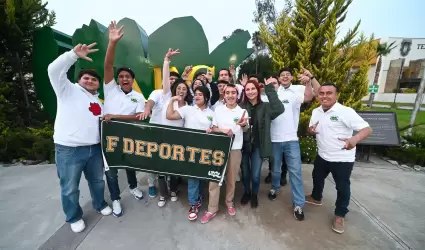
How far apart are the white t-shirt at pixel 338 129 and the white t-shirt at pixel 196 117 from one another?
1.31m

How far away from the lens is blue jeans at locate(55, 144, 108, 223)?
215cm

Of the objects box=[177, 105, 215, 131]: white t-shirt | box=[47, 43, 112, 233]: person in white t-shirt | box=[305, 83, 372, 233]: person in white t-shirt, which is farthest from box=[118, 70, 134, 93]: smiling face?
box=[305, 83, 372, 233]: person in white t-shirt

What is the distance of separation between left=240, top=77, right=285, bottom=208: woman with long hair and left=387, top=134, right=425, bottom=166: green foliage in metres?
4.19

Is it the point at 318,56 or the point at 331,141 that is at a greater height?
the point at 318,56

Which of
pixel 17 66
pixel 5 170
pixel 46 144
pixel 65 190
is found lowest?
pixel 5 170

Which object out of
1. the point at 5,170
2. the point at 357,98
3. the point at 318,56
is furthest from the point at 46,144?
the point at 357,98

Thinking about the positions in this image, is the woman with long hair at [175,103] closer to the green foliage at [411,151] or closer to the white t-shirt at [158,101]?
the white t-shirt at [158,101]

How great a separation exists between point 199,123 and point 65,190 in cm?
161

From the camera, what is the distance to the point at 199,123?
2498 mm

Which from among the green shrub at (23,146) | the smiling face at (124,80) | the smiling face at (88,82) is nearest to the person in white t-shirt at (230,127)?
the smiling face at (124,80)

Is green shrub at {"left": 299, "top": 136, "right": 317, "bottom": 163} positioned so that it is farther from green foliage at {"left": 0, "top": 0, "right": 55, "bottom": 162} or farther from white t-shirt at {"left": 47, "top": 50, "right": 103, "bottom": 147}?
green foliage at {"left": 0, "top": 0, "right": 55, "bottom": 162}

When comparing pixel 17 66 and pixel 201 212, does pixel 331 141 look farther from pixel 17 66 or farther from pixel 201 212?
pixel 17 66

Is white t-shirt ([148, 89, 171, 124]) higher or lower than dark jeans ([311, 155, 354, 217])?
higher

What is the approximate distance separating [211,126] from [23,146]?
473 centimetres
